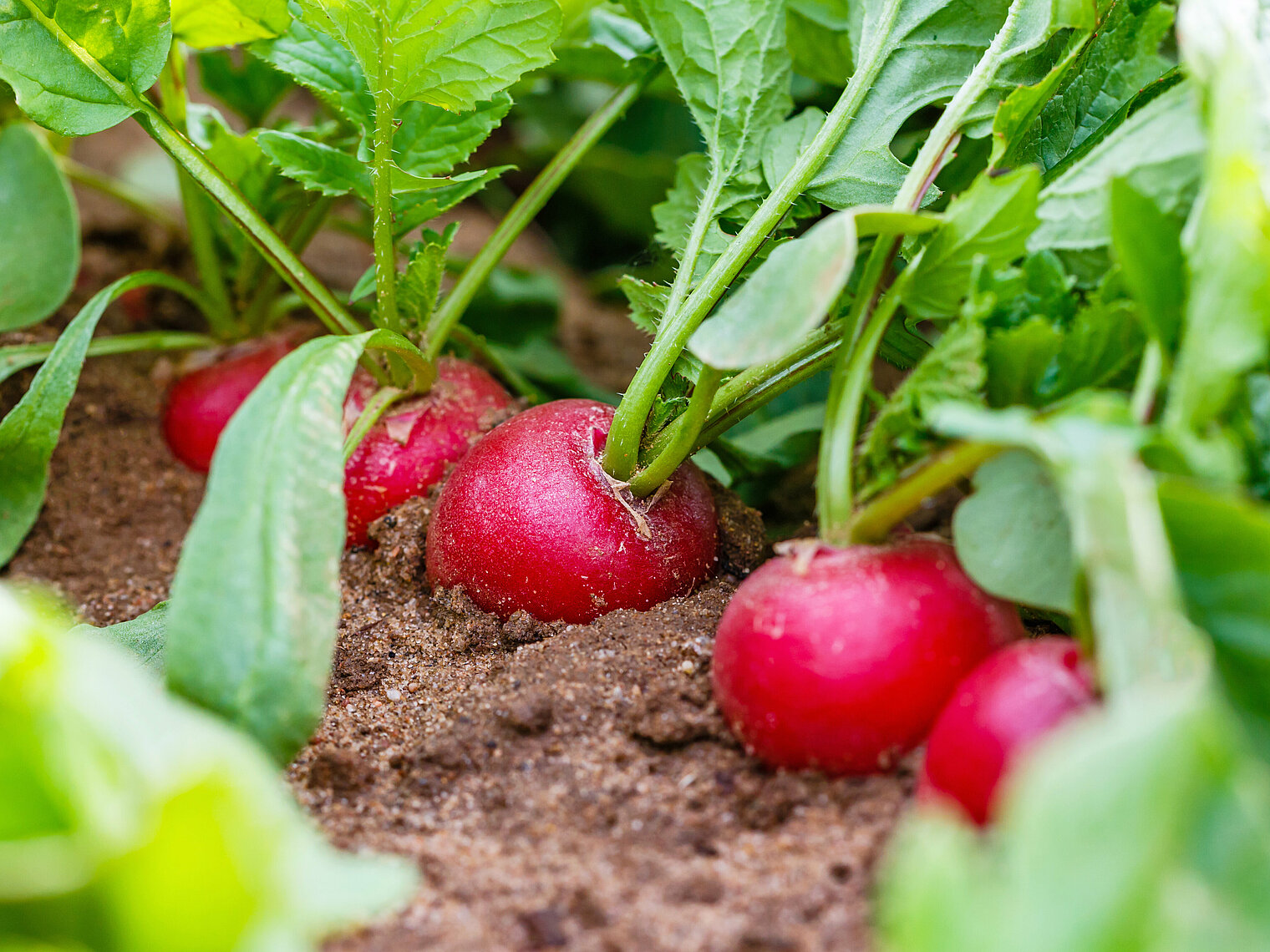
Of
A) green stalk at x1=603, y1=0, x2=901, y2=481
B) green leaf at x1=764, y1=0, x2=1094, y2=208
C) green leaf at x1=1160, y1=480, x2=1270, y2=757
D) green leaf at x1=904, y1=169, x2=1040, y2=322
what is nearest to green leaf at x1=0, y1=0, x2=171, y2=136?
green stalk at x1=603, y1=0, x2=901, y2=481

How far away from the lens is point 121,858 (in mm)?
527

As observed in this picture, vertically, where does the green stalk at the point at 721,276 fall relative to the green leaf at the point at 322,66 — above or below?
below

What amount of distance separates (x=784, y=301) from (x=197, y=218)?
3.45 feet

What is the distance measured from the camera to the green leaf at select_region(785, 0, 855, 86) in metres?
1.38

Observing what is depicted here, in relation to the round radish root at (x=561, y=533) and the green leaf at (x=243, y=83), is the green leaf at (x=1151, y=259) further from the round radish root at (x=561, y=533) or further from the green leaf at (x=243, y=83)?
the green leaf at (x=243, y=83)

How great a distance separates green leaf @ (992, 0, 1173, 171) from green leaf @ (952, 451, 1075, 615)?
385 mm

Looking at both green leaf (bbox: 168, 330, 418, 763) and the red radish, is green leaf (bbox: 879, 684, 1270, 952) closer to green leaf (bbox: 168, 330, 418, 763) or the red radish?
the red radish

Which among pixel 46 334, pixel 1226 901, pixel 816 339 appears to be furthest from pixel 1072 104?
pixel 46 334

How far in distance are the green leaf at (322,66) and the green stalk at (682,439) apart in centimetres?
52

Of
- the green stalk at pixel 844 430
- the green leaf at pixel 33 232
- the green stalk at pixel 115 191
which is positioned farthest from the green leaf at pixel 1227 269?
the green stalk at pixel 115 191

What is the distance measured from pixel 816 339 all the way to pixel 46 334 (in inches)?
43.1

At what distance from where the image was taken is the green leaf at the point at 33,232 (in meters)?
1.33

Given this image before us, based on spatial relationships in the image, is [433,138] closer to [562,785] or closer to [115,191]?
[115,191]

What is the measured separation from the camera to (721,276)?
1.00m
